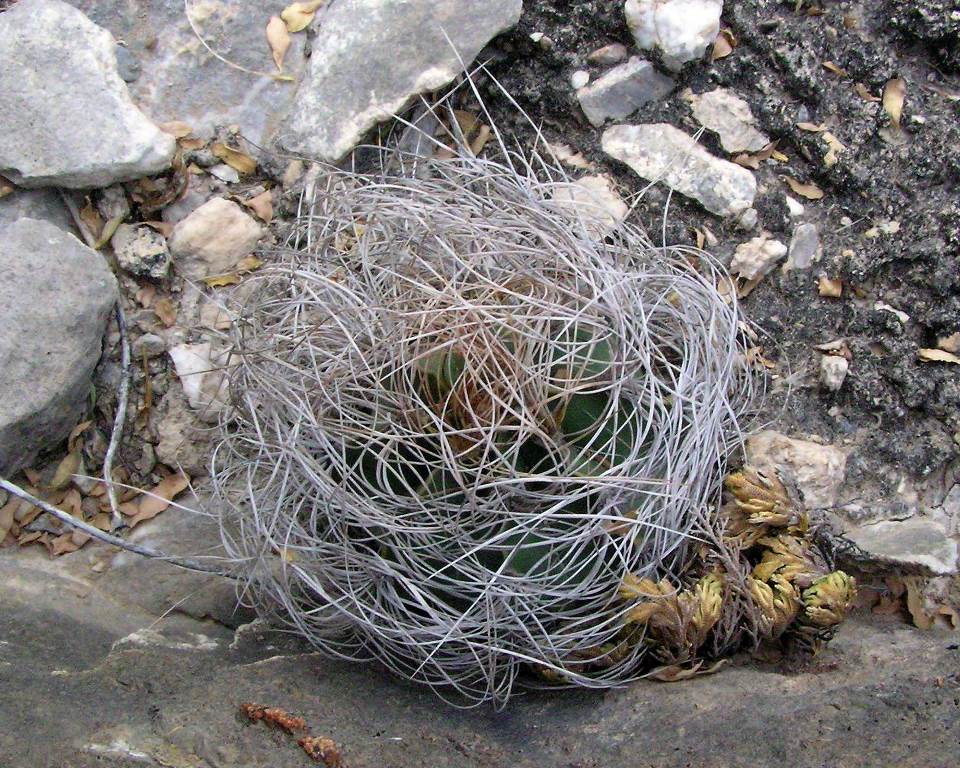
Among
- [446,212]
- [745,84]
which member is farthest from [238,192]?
[745,84]

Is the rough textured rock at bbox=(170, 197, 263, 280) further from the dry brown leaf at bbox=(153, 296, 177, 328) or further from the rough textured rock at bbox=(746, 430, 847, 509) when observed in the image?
the rough textured rock at bbox=(746, 430, 847, 509)

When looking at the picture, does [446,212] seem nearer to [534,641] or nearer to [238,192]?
[238,192]

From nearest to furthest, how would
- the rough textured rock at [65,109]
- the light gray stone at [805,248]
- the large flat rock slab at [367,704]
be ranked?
1. the large flat rock slab at [367,704]
2. the rough textured rock at [65,109]
3. the light gray stone at [805,248]

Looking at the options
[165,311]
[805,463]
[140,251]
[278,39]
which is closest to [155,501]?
[165,311]

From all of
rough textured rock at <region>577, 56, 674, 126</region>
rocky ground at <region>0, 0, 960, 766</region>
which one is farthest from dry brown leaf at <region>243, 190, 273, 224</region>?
rough textured rock at <region>577, 56, 674, 126</region>

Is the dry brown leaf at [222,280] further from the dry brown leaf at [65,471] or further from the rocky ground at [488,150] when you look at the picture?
the dry brown leaf at [65,471]

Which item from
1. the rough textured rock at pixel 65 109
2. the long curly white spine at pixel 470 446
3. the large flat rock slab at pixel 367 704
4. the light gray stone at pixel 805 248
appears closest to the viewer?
the large flat rock slab at pixel 367 704

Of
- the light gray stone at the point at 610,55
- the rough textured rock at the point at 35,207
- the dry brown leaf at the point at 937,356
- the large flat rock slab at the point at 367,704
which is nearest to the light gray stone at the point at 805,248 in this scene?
the dry brown leaf at the point at 937,356
